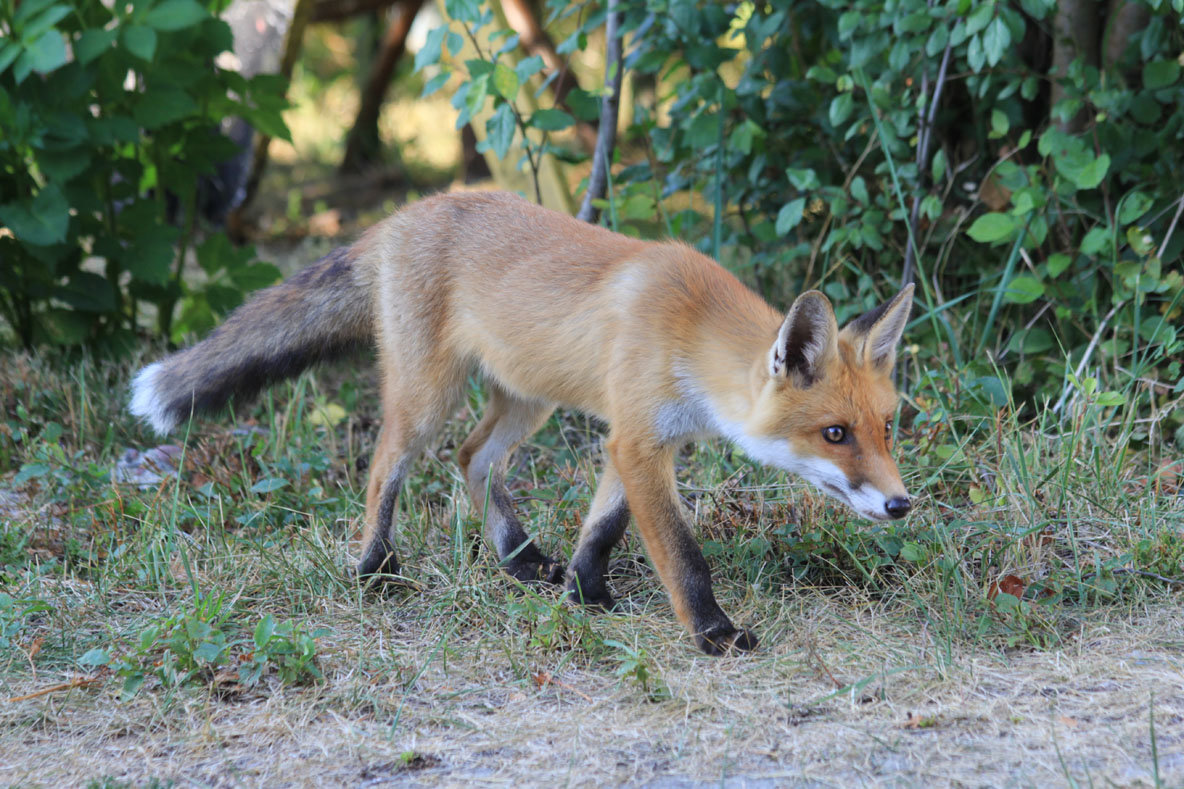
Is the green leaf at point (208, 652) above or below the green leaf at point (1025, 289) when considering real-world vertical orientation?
below

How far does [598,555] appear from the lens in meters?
3.33

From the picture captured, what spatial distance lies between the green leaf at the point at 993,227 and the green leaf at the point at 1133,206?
0.37 meters

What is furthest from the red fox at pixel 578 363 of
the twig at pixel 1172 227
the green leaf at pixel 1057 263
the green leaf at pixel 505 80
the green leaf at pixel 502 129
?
the twig at pixel 1172 227

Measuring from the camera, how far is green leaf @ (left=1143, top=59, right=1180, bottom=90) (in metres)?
3.81

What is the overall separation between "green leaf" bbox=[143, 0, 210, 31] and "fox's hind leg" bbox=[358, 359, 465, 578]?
6.35 ft

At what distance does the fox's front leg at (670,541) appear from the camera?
297 centimetres

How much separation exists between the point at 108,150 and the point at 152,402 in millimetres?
1814

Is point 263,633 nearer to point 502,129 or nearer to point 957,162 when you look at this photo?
point 502,129

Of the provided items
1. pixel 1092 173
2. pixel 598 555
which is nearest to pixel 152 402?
pixel 598 555

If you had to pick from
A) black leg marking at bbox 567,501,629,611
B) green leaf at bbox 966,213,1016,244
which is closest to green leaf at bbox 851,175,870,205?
green leaf at bbox 966,213,1016,244

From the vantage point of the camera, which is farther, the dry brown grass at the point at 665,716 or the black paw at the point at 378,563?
the black paw at the point at 378,563

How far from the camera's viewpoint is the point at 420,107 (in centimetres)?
1247

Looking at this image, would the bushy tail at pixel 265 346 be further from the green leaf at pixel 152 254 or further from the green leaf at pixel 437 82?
the green leaf at pixel 152 254

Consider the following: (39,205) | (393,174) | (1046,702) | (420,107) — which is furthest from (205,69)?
(420,107)
